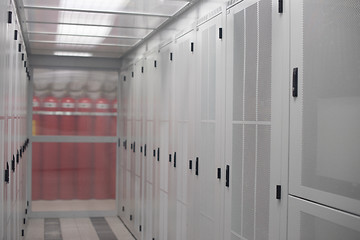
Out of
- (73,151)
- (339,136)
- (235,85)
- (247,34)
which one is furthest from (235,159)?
(73,151)

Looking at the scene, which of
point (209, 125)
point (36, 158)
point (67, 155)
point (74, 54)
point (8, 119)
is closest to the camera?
point (8, 119)

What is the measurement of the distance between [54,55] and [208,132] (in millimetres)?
5806

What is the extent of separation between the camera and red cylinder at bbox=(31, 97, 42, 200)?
9328mm

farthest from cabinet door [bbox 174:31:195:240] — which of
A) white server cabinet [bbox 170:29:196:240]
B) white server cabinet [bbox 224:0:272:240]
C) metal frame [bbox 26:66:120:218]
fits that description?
metal frame [bbox 26:66:120:218]

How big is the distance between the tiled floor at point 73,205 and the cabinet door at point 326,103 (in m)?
7.44

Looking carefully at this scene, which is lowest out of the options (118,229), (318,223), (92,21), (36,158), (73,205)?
(118,229)

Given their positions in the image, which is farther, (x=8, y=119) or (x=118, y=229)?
(x=118, y=229)

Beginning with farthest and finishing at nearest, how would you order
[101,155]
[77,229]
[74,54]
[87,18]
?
[101,155], [74,54], [77,229], [87,18]

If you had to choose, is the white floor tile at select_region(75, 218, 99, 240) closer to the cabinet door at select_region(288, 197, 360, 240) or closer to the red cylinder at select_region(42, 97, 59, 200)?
the red cylinder at select_region(42, 97, 59, 200)

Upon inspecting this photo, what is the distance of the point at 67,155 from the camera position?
9.56m

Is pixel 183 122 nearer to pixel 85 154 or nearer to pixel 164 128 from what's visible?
pixel 164 128

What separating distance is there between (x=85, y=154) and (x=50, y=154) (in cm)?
68

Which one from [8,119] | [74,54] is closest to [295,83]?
[8,119]

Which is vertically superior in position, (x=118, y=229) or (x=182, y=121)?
(x=182, y=121)
